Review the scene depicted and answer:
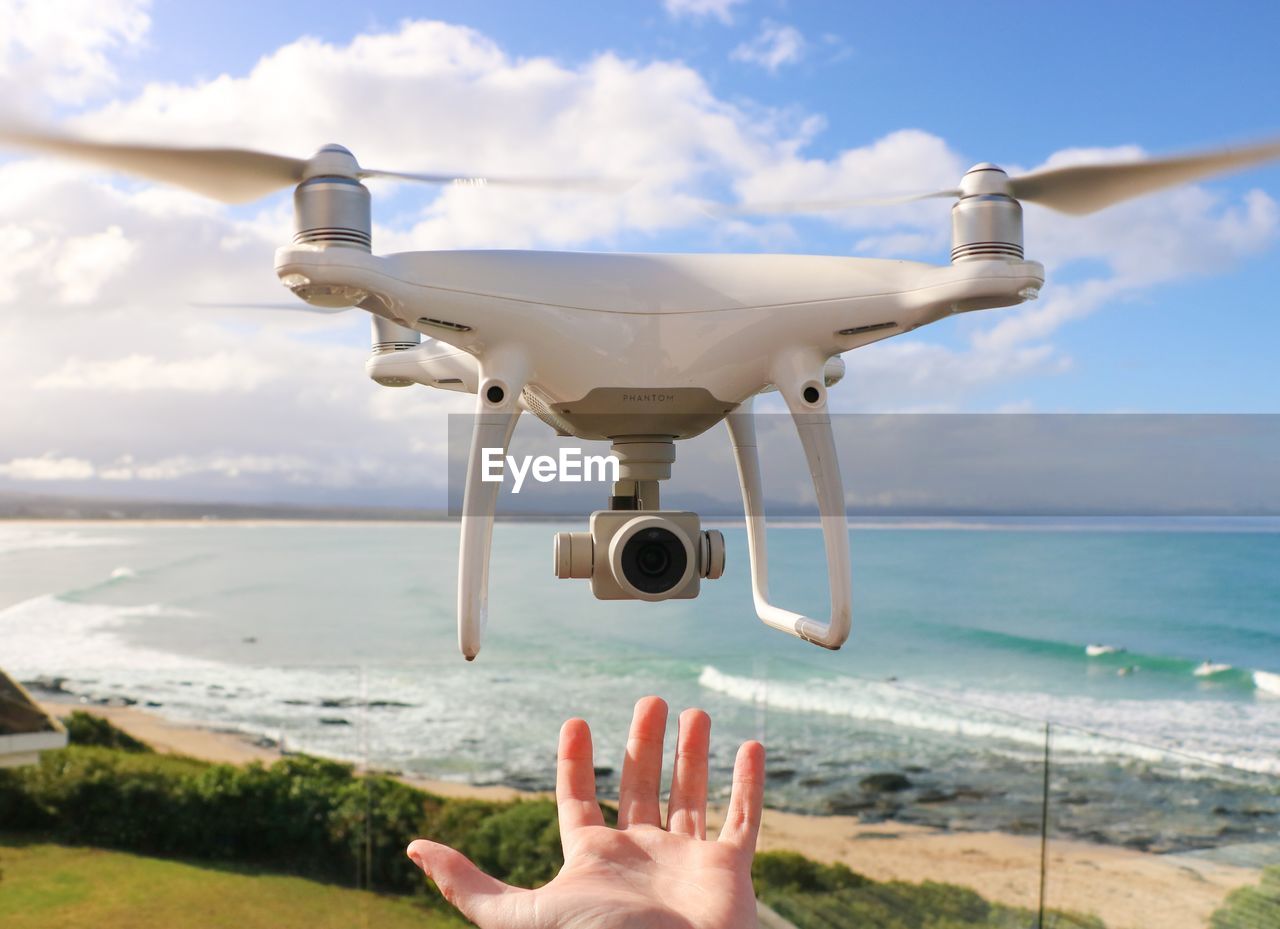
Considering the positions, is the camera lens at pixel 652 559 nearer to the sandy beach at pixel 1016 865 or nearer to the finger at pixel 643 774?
the finger at pixel 643 774

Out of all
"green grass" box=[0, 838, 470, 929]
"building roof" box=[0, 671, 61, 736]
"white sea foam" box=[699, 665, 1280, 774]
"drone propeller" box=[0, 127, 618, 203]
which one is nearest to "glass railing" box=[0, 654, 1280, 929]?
"green grass" box=[0, 838, 470, 929]

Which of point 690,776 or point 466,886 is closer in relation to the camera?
point 466,886

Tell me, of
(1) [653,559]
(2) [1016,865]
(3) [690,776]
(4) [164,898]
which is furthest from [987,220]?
(4) [164,898]

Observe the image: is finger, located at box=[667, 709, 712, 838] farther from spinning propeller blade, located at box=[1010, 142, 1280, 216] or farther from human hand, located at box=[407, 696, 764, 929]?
spinning propeller blade, located at box=[1010, 142, 1280, 216]

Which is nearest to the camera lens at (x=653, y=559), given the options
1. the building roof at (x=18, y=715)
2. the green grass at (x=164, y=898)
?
the building roof at (x=18, y=715)

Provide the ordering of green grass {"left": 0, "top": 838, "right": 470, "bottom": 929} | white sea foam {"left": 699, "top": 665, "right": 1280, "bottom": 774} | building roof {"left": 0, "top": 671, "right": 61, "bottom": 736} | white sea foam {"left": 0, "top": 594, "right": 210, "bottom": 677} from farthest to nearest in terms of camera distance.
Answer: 1. white sea foam {"left": 0, "top": 594, "right": 210, "bottom": 677}
2. white sea foam {"left": 699, "top": 665, "right": 1280, "bottom": 774}
3. green grass {"left": 0, "top": 838, "right": 470, "bottom": 929}
4. building roof {"left": 0, "top": 671, "right": 61, "bottom": 736}

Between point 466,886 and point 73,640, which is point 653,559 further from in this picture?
point 73,640
